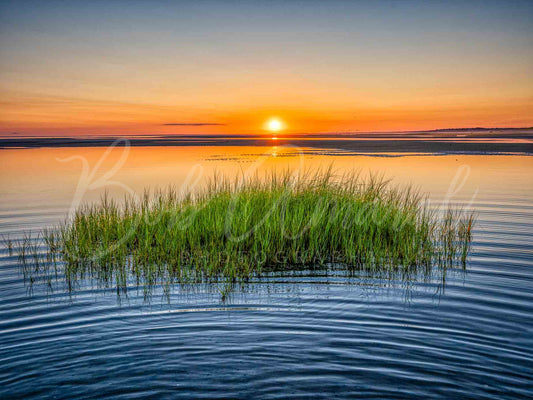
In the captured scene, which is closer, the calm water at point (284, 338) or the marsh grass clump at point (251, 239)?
the calm water at point (284, 338)

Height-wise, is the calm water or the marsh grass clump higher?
the marsh grass clump

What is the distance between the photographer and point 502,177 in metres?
25.0

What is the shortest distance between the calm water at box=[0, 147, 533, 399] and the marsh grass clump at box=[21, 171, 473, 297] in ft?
2.41

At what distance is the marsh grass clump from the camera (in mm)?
9742

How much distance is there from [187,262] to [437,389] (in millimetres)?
5972

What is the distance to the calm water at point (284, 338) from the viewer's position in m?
5.24

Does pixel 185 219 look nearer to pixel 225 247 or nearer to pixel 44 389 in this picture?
pixel 225 247

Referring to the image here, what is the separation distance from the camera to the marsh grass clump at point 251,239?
9742mm

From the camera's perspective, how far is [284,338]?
6.43 m

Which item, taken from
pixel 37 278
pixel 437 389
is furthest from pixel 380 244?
pixel 37 278

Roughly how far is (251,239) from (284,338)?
15.2 feet

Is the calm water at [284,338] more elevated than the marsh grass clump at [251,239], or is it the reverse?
the marsh grass clump at [251,239]

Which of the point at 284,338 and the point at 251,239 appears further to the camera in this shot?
the point at 251,239

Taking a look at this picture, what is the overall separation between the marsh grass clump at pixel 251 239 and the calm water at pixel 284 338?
2.41ft
